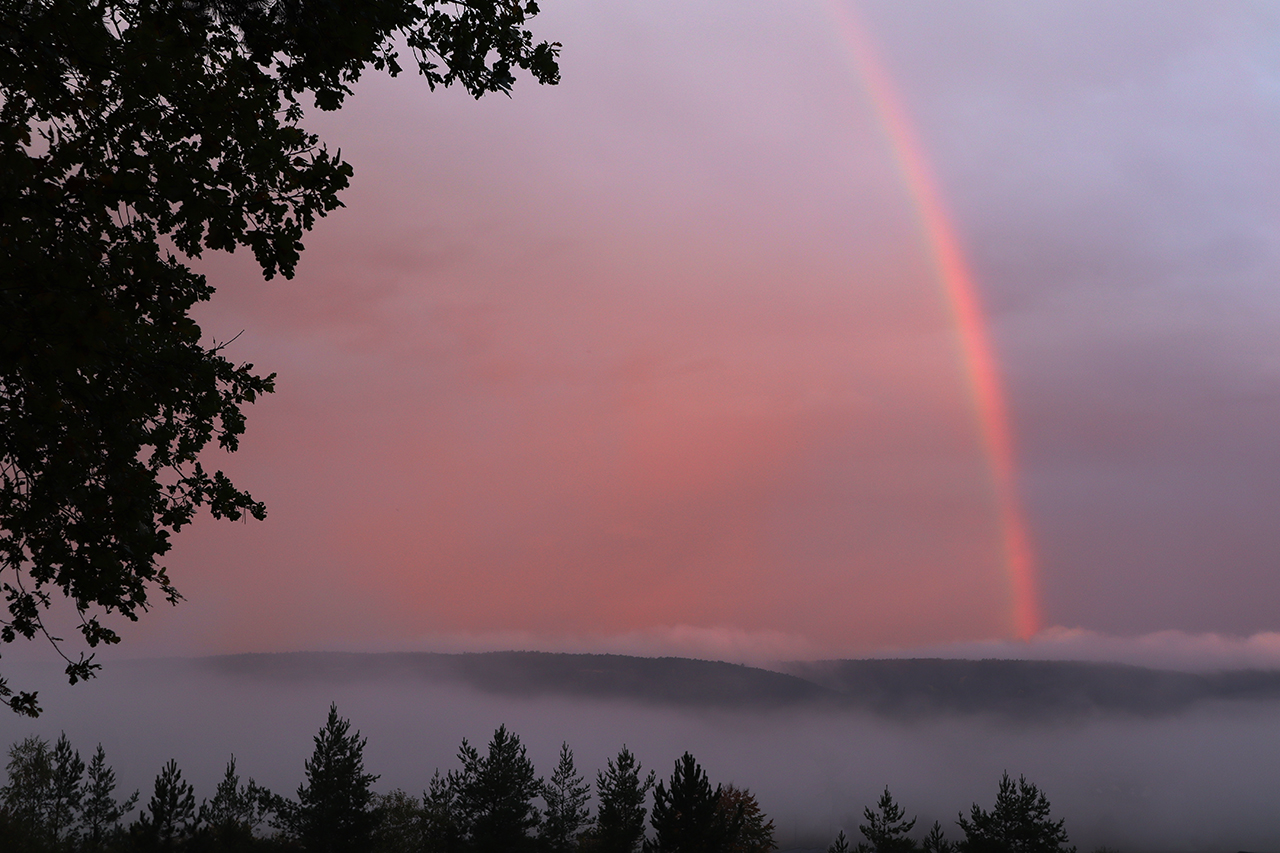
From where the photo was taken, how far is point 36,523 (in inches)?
324

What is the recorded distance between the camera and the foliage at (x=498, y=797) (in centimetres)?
5619

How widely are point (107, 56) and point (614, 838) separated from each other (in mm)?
60813

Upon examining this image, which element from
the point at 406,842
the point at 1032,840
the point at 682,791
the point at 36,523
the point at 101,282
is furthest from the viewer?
the point at 406,842

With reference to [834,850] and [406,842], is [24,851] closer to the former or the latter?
[406,842]

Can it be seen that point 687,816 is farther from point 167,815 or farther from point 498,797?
point 167,815

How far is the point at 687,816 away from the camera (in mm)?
51188

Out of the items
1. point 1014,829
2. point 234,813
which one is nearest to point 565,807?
point 234,813

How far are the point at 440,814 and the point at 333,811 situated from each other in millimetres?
27477

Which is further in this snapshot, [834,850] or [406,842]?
[406,842]

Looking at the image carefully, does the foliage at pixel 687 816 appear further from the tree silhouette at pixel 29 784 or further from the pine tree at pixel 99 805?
the tree silhouette at pixel 29 784

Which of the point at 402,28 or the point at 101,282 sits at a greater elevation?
the point at 402,28

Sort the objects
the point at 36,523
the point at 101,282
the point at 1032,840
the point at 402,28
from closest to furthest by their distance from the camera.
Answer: the point at 101,282 → the point at 36,523 → the point at 402,28 → the point at 1032,840

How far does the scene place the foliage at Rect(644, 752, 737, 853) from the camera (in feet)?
166

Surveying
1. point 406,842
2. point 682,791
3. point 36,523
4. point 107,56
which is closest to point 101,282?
point 107,56
